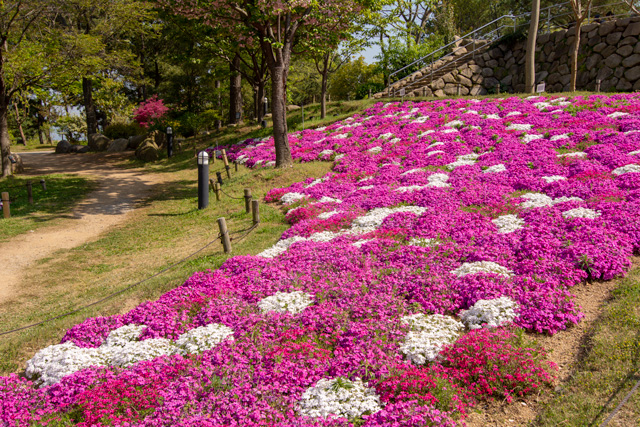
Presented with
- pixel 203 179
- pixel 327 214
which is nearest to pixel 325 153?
pixel 203 179

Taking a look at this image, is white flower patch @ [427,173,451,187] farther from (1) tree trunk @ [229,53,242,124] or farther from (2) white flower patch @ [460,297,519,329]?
(1) tree trunk @ [229,53,242,124]

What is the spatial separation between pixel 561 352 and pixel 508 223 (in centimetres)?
475

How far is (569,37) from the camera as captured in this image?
3023 cm

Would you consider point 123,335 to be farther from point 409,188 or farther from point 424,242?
point 409,188

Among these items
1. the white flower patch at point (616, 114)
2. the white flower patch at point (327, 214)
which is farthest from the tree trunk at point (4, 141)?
the white flower patch at point (616, 114)

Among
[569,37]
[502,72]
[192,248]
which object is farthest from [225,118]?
[192,248]

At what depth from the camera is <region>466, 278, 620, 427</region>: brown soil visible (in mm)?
5887

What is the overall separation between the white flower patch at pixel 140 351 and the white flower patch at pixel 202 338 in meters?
0.19

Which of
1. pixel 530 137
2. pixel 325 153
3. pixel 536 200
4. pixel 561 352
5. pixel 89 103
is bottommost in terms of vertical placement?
pixel 561 352

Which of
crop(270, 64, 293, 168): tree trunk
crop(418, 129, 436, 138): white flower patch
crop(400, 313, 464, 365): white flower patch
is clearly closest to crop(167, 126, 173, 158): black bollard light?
crop(270, 64, 293, 168): tree trunk

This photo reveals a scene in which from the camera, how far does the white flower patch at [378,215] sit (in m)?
12.9

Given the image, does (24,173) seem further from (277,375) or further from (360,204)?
(277,375)

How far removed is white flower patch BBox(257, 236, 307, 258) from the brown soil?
21.9 feet

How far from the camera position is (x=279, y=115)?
22156 mm
